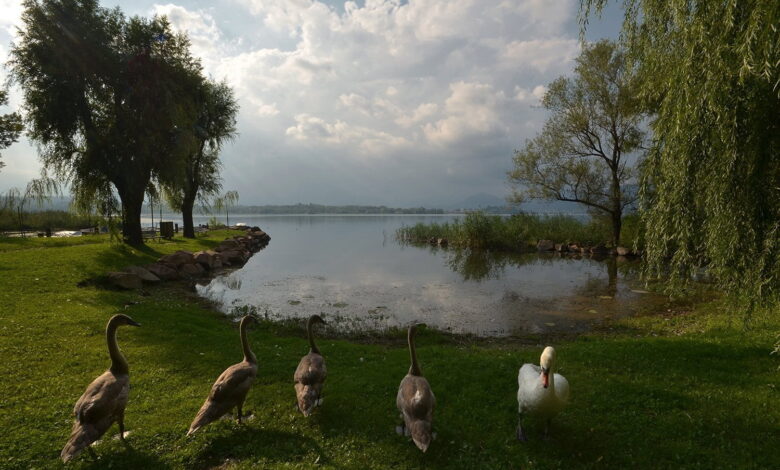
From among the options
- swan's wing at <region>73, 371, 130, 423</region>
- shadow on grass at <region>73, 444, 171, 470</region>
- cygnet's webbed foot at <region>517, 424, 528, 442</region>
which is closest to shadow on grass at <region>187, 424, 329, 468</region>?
shadow on grass at <region>73, 444, 171, 470</region>

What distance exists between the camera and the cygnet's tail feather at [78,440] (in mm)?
5238

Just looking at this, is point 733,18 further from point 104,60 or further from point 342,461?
point 104,60

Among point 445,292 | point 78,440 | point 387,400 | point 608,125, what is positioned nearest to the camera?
point 78,440

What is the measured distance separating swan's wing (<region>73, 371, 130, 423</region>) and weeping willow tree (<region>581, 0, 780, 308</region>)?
1060cm

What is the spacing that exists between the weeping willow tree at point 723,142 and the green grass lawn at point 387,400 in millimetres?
2515

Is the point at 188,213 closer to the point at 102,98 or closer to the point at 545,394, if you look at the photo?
the point at 102,98

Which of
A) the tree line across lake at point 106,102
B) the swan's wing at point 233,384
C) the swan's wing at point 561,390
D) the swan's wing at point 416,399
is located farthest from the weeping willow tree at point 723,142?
the tree line across lake at point 106,102

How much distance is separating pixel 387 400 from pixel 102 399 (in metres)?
4.73

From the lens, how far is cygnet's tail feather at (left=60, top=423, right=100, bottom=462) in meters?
5.24

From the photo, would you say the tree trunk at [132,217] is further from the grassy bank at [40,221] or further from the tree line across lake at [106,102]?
the grassy bank at [40,221]

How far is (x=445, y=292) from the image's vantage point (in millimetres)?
22141

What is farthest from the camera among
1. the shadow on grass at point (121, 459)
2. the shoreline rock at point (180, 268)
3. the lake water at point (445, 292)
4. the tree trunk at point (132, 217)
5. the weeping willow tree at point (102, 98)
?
the tree trunk at point (132, 217)

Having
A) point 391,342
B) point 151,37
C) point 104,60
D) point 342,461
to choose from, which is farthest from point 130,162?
point 342,461

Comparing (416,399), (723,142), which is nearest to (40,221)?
(416,399)
